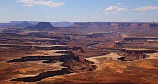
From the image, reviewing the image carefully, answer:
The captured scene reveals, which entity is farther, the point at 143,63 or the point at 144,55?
the point at 144,55

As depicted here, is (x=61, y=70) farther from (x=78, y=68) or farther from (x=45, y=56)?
(x=45, y=56)

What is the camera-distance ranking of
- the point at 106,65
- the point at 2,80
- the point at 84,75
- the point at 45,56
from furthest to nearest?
1. the point at 45,56
2. the point at 106,65
3. the point at 84,75
4. the point at 2,80

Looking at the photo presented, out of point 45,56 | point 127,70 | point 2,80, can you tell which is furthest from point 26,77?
point 45,56

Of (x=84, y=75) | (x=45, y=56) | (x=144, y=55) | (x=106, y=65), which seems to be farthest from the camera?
(x=144, y=55)

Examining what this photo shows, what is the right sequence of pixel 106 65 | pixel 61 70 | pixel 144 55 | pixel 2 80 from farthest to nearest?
pixel 144 55 < pixel 106 65 < pixel 61 70 < pixel 2 80

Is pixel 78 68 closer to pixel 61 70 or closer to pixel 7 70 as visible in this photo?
pixel 61 70

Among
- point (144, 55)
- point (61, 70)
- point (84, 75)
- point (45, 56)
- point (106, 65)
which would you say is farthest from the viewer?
point (144, 55)

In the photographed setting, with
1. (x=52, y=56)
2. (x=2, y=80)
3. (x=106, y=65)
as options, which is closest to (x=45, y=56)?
(x=52, y=56)

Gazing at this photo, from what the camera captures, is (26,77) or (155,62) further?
(155,62)

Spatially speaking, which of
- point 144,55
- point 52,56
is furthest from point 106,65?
point 144,55
